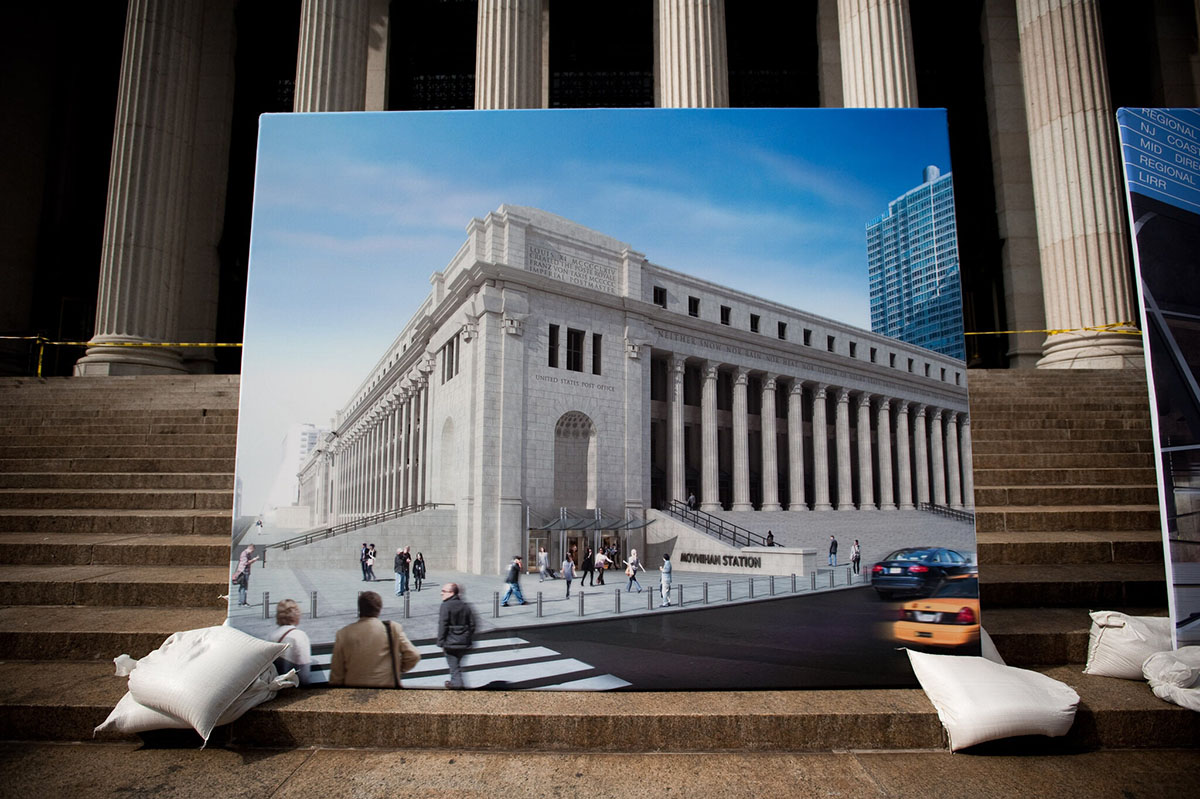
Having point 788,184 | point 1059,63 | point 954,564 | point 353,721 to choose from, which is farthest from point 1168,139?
point 1059,63

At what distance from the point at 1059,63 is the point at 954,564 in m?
16.8

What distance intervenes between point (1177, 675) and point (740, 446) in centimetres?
354

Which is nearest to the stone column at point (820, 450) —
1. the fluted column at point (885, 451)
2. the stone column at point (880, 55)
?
the fluted column at point (885, 451)

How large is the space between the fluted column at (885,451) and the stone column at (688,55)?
11167 millimetres

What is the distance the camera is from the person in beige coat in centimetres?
516

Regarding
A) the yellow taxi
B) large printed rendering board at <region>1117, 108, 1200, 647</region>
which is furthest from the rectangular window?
large printed rendering board at <region>1117, 108, 1200, 647</region>

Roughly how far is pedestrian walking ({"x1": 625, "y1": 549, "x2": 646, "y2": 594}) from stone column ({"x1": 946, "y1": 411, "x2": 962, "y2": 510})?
266cm

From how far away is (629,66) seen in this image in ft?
95.2

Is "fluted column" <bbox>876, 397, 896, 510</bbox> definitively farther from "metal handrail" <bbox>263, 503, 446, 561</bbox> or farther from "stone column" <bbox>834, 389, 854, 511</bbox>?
"metal handrail" <bbox>263, 503, 446, 561</bbox>

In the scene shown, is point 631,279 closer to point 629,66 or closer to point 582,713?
point 582,713

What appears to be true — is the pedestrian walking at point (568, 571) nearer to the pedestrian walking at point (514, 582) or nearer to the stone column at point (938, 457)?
the pedestrian walking at point (514, 582)

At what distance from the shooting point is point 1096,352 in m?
14.8

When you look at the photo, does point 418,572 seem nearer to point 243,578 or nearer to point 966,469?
point 243,578

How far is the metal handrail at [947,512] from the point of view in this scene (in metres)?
5.56
